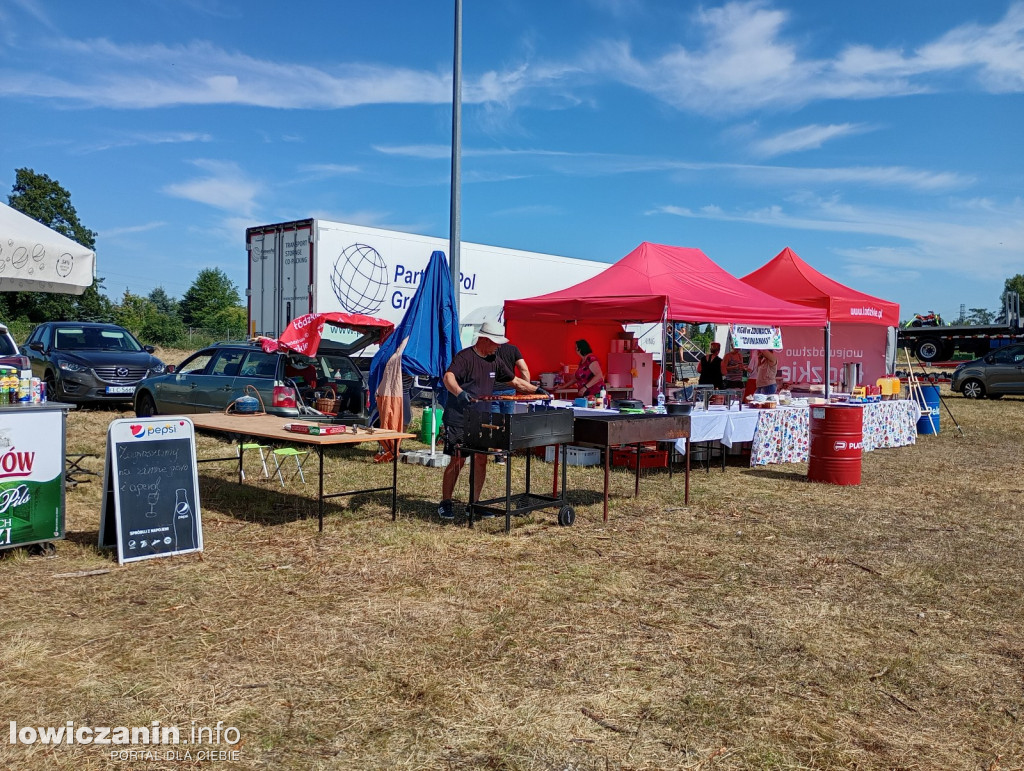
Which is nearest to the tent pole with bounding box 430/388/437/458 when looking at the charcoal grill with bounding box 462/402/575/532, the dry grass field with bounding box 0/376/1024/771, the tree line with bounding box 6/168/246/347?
the dry grass field with bounding box 0/376/1024/771

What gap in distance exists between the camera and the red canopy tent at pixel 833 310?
42.5 ft

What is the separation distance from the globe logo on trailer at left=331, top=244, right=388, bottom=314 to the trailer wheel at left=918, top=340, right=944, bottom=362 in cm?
2426

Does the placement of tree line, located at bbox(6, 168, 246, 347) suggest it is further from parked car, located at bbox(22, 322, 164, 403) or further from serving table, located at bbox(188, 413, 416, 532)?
serving table, located at bbox(188, 413, 416, 532)

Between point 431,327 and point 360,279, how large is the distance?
3.45 meters

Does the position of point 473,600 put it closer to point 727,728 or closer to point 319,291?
point 727,728

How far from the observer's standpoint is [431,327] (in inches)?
408

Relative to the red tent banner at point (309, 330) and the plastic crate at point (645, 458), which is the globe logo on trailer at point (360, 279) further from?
the plastic crate at point (645, 458)

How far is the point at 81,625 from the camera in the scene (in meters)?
4.36

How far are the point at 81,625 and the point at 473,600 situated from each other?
2.12 metres

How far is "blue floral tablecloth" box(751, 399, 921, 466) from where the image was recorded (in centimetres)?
1066

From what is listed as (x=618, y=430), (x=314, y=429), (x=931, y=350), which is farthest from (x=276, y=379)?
(x=931, y=350)

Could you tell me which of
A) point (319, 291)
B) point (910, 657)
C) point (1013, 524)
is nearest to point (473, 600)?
point (910, 657)

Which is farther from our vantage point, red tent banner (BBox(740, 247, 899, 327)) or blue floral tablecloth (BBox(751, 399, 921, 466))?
red tent banner (BBox(740, 247, 899, 327))

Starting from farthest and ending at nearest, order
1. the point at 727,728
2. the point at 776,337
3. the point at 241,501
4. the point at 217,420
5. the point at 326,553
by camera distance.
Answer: the point at 776,337 → the point at 241,501 → the point at 217,420 → the point at 326,553 → the point at 727,728
